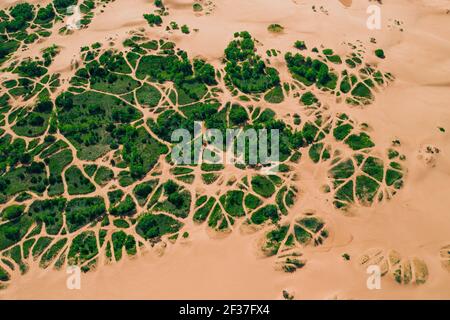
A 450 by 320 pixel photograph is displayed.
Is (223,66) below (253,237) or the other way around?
the other way around

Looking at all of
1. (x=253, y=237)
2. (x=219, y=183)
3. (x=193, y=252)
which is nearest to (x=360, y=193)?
(x=253, y=237)

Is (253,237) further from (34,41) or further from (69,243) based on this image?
(34,41)

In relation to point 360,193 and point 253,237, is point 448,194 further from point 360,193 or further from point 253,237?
point 253,237

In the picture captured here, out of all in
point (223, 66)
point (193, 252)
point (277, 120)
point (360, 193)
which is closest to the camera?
point (193, 252)

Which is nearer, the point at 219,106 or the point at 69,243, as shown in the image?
the point at 69,243
